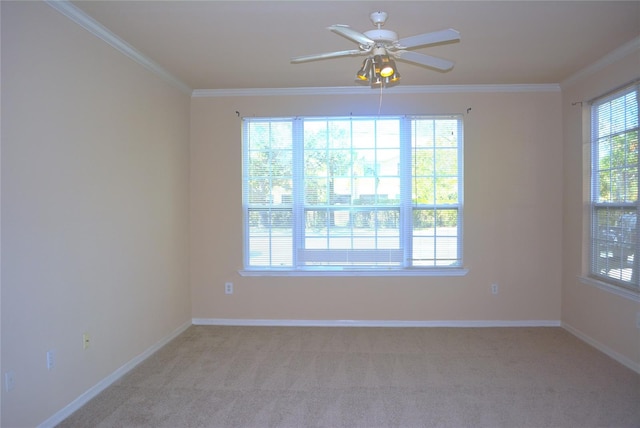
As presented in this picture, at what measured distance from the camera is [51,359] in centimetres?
240

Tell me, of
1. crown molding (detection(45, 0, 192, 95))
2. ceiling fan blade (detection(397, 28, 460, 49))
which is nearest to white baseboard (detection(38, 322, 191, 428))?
crown molding (detection(45, 0, 192, 95))

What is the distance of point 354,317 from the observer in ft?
14.3

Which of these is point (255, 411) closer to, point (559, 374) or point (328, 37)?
point (559, 374)

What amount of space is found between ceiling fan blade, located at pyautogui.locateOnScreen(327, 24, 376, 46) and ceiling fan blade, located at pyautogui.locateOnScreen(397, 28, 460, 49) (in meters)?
0.18

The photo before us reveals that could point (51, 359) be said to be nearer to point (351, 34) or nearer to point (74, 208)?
point (74, 208)

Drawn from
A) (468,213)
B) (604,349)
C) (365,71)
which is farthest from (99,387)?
(604,349)

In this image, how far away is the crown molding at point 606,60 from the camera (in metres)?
3.10

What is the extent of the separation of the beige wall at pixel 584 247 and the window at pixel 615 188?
0.10 m

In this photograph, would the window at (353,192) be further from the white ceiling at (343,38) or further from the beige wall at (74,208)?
the beige wall at (74,208)

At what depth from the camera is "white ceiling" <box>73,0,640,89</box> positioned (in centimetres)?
252

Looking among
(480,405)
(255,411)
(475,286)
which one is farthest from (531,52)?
(255,411)

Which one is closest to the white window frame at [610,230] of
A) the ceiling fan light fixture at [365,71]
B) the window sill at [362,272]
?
the window sill at [362,272]

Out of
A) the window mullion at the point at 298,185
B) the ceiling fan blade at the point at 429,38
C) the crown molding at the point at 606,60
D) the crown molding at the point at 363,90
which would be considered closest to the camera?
the ceiling fan blade at the point at 429,38

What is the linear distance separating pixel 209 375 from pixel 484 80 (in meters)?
3.76
